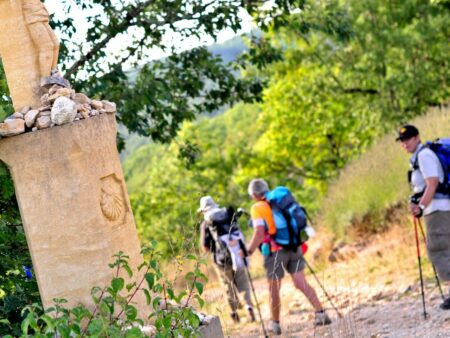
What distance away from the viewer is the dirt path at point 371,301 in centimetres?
810

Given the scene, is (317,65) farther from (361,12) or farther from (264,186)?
(264,186)

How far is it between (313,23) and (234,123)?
72.1 m

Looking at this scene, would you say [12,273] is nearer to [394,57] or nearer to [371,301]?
[371,301]

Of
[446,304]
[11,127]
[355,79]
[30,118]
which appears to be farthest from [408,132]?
[355,79]

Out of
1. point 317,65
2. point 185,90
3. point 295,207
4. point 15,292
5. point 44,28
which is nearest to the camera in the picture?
point 44,28

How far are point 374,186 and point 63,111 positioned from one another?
10563 millimetres

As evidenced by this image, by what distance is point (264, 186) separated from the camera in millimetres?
9031

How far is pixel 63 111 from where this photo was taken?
558 centimetres

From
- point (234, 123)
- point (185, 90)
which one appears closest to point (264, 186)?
point (185, 90)

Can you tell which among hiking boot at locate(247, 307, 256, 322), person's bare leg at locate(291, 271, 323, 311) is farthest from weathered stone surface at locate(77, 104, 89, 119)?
hiking boot at locate(247, 307, 256, 322)

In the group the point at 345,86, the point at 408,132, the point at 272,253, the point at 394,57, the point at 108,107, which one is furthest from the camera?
the point at 345,86

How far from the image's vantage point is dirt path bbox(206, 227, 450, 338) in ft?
26.6

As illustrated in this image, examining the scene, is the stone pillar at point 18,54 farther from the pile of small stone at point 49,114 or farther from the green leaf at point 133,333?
the green leaf at point 133,333

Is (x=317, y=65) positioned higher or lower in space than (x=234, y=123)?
higher
